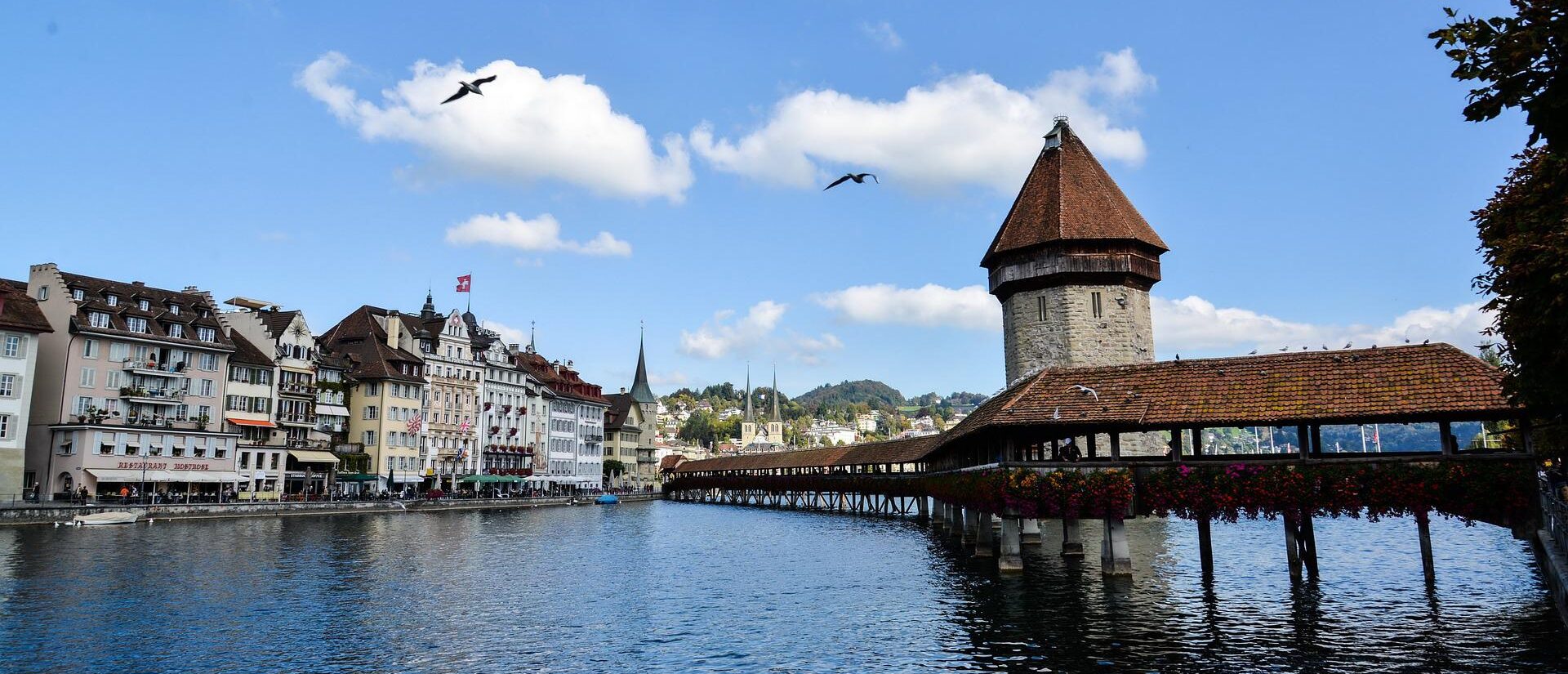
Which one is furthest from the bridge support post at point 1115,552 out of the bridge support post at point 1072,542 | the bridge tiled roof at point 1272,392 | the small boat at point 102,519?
the small boat at point 102,519

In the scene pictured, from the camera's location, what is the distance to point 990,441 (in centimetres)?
3206

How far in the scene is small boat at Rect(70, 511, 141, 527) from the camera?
50.6m

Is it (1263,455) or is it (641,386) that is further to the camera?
(641,386)

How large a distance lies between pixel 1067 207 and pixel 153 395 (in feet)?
189

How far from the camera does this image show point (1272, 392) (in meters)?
25.0

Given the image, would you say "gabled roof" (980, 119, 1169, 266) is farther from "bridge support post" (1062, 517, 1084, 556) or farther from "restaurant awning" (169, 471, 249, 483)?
"restaurant awning" (169, 471, 249, 483)

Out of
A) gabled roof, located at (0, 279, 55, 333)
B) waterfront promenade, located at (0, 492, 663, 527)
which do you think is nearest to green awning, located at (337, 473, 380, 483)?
waterfront promenade, located at (0, 492, 663, 527)

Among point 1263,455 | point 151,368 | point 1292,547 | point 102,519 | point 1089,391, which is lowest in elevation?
point 1292,547

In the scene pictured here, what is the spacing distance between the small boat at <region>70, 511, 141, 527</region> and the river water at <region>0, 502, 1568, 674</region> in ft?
21.8

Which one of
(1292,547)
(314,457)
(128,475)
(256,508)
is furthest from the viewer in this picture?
(314,457)

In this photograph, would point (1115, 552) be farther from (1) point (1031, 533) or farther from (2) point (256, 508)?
(2) point (256, 508)

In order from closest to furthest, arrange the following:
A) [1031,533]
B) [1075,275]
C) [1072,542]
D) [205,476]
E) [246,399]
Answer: [1072,542], [1031,533], [1075,275], [205,476], [246,399]

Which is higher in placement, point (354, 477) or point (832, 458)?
point (832, 458)

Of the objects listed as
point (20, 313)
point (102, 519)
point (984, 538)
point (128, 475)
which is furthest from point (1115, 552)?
point (128, 475)
